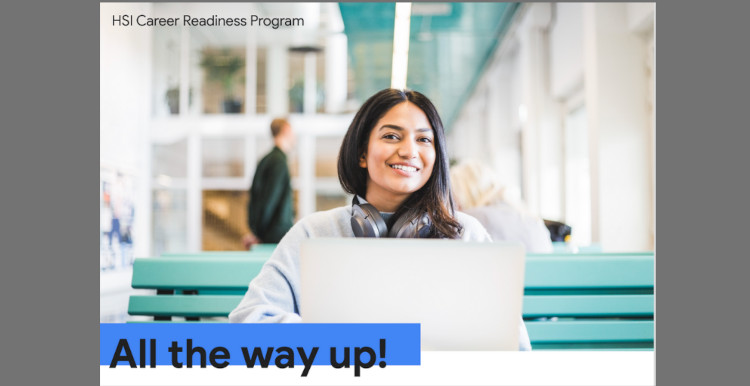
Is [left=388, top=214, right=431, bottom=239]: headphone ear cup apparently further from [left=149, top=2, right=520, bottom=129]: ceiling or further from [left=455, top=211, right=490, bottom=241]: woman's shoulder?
[left=149, top=2, right=520, bottom=129]: ceiling

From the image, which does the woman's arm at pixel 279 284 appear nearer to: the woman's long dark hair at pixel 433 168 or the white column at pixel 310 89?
the woman's long dark hair at pixel 433 168

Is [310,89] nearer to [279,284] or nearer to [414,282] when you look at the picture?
[279,284]

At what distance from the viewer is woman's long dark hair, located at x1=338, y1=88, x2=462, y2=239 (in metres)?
1.32

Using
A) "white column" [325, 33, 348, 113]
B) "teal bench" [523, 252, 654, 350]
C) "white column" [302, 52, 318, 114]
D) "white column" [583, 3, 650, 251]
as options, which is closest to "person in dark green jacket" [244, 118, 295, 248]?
"white column" [583, 3, 650, 251]

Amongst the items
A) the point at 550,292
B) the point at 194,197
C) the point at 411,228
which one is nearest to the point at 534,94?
the point at 194,197

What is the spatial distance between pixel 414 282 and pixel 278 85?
330 inches

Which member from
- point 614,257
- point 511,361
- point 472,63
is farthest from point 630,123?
point 472,63

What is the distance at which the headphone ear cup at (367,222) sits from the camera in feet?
4.10

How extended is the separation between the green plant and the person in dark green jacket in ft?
5.41

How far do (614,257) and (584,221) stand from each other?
4.24 meters

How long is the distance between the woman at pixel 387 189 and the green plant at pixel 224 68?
4367mm

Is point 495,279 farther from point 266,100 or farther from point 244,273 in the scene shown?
point 266,100

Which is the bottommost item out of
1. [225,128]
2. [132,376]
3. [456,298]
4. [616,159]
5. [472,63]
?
[132,376]
